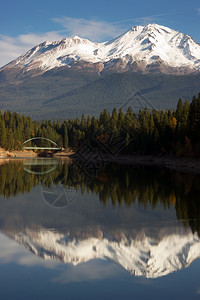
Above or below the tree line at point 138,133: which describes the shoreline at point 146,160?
below

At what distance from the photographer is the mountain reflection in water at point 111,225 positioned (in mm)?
18203

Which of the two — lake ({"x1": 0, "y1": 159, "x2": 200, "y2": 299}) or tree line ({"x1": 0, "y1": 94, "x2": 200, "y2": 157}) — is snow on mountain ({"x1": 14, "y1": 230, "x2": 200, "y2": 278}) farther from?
tree line ({"x1": 0, "y1": 94, "x2": 200, "y2": 157})

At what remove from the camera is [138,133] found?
121m

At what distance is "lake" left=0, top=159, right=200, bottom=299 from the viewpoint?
1437 cm

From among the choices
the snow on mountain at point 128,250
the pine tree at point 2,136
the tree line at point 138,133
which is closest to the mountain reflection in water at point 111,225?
the snow on mountain at point 128,250

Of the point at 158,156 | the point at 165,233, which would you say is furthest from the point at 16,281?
the point at 158,156

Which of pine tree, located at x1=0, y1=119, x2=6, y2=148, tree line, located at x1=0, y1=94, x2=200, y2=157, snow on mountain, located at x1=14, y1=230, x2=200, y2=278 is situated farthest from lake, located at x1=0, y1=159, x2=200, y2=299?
pine tree, located at x1=0, y1=119, x2=6, y2=148

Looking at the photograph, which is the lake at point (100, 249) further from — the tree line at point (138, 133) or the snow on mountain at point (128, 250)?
the tree line at point (138, 133)

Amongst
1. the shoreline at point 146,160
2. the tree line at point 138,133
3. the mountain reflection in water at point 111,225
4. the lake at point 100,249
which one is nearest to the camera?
the lake at point 100,249

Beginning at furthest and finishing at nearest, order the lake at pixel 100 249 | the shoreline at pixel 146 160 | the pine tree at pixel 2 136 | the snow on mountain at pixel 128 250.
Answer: the pine tree at pixel 2 136 → the shoreline at pixel 146 160 → the snow on mountain at pixel 128 250 → the lake at pixel 100 249

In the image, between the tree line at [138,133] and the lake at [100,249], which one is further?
the tree line at [138,133]

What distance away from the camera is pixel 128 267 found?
55.1ft

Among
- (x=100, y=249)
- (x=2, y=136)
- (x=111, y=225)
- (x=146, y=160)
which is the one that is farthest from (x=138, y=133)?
(x=100, y=249)

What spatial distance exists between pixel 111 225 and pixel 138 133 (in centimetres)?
9750
